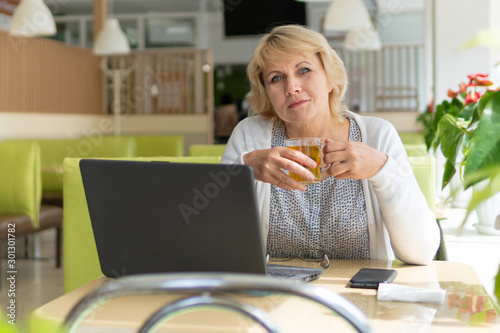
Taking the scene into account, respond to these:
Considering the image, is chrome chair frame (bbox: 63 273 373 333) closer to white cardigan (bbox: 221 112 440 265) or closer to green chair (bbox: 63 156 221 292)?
white cardigan (bbox: 221 112 440 265)

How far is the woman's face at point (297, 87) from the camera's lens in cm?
161

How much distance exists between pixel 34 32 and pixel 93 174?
4660mm

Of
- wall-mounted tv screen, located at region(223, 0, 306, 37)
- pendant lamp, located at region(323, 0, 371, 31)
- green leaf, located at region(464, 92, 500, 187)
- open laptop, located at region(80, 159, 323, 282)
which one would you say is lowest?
open laptop, located at region(80, 159, 323, 282)

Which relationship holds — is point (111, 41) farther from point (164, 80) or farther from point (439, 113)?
point (439, 113)

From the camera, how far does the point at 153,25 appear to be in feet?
38.8

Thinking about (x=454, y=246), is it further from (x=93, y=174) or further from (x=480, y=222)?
(x=93, y=174)

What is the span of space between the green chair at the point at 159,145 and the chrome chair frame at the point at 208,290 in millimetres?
4861

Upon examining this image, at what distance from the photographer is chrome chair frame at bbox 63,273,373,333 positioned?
50 cm

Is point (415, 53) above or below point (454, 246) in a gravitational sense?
above

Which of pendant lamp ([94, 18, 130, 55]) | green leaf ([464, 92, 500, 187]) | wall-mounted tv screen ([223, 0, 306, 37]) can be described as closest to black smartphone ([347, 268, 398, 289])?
green leaf ([464, 92, 500, 187])

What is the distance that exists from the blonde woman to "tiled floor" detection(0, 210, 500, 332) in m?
0.25

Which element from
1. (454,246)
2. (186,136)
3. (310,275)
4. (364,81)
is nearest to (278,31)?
(310,275)

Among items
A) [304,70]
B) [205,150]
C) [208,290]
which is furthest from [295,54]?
[205,150]

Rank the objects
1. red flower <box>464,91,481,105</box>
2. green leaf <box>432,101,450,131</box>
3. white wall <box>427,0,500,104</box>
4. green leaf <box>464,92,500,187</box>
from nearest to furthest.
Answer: green leaf <box>464,92,500,187</box> < red flower <box>464,91,481,105</box> < green leaf <box>432,101,450,131</box> < white wall <box>427,0,500,104</box>
